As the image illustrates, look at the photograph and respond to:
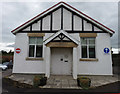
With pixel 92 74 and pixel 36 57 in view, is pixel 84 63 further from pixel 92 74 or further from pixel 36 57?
pixel 36 57

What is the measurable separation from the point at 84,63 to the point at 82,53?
3.44 feet

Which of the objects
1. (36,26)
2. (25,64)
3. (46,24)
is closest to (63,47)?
(46,24)

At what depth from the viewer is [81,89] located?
17.7 feet

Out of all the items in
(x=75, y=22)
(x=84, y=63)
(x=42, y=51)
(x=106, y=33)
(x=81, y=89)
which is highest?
(x=75, y=22)

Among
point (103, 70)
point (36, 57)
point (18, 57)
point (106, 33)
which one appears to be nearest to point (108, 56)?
point (103, 70)

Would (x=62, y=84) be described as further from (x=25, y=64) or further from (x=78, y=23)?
(x=78, y=23)

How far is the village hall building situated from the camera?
8578 mm

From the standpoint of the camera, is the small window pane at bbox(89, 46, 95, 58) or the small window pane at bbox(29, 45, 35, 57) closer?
the small window pane at bbox(89, 46, 95, 58)

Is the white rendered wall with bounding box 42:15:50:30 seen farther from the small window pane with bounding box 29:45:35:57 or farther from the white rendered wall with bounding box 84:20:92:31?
the white rendered wall with bounding box 84:20:92:31

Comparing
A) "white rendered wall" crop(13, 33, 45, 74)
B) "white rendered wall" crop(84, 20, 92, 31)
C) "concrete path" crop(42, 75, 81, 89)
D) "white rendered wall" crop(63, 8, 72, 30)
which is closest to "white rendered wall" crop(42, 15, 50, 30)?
"white rendered wall" crop(63, 8, 72, 30)

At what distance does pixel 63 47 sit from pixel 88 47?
2.63 metres

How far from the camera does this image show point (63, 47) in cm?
894

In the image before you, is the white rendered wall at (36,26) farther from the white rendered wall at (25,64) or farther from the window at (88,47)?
the window at (88,47)

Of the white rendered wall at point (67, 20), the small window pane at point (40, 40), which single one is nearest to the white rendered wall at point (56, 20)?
the white rendered wall at point (67, 20)
